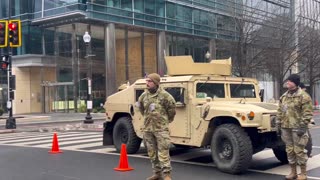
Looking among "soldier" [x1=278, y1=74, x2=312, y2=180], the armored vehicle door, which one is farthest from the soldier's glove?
the armored vehicle door

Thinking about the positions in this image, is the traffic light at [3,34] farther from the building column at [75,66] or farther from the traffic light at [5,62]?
the building column at [75,66]

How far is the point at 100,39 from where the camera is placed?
1690 inches

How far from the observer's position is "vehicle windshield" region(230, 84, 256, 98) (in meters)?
10.6

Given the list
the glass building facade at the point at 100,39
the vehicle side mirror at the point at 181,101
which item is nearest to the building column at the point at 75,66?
the glass building facade at the point at 100,39

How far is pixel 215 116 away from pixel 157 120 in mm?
1833

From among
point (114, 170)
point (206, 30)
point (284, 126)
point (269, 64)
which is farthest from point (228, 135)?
point (206, 30)

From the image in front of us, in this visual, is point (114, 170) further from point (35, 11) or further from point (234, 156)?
point (35, 11)

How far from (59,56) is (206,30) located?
16883 millimetres

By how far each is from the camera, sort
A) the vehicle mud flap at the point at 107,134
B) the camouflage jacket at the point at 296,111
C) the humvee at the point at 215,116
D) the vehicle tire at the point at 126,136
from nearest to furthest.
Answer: the camouflage jacket at the point at 296,111 < the humvee at the point at 215,116 < the vehicle tire at the point at 126,136 < the vehicle mud flap at the point at 107,134

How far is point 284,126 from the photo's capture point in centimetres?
815

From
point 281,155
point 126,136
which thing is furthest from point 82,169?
point 281,155

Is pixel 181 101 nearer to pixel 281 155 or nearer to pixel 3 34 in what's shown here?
pixel 281 155

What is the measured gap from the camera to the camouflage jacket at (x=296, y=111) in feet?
25.9

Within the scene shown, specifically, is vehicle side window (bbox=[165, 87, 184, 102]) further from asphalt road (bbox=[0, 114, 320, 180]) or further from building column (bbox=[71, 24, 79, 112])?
building column (bbox=[71, 24, 79, 112])
